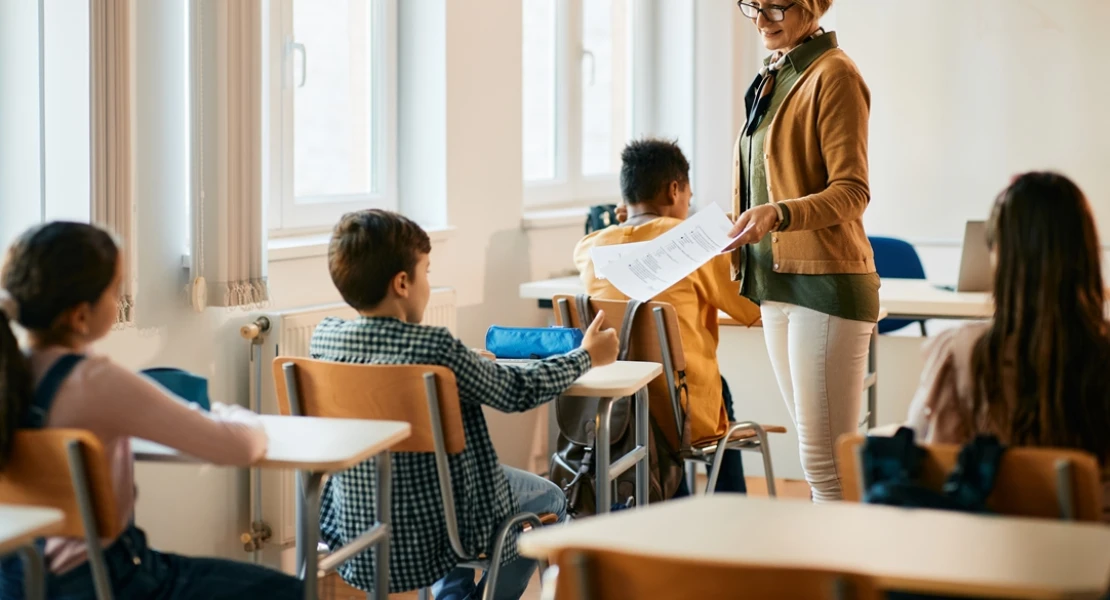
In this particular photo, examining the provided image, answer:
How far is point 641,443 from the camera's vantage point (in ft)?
9.93

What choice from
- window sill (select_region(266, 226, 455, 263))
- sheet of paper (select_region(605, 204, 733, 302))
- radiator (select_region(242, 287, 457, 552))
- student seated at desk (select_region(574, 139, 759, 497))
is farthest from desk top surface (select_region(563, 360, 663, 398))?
radiator (select_region(242, 287, 457, 552))

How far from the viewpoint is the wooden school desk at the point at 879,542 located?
4.31 feet

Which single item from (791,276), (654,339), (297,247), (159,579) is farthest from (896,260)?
(159,579)

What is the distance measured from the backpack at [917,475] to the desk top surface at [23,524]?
104 centimetres

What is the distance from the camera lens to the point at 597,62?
5.50 meters

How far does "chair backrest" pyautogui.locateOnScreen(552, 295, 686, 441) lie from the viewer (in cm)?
313

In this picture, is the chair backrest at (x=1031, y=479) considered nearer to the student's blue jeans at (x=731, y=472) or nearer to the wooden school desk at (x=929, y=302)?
the student's blue jeans at (x=731, y=472)

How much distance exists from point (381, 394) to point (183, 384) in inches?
14.6

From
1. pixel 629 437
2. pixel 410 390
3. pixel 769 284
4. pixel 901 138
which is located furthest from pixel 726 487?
pixel 901 138

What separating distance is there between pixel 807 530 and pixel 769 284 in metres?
1.30

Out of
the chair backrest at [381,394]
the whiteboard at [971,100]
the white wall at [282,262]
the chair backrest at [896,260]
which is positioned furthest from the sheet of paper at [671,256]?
the whiteboard at [971,100]

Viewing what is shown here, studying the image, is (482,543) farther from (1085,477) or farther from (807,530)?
(1085,477)

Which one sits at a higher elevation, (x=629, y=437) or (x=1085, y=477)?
(x=1085, y=477)

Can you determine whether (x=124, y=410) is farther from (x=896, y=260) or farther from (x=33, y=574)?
(x=896, y=260)
